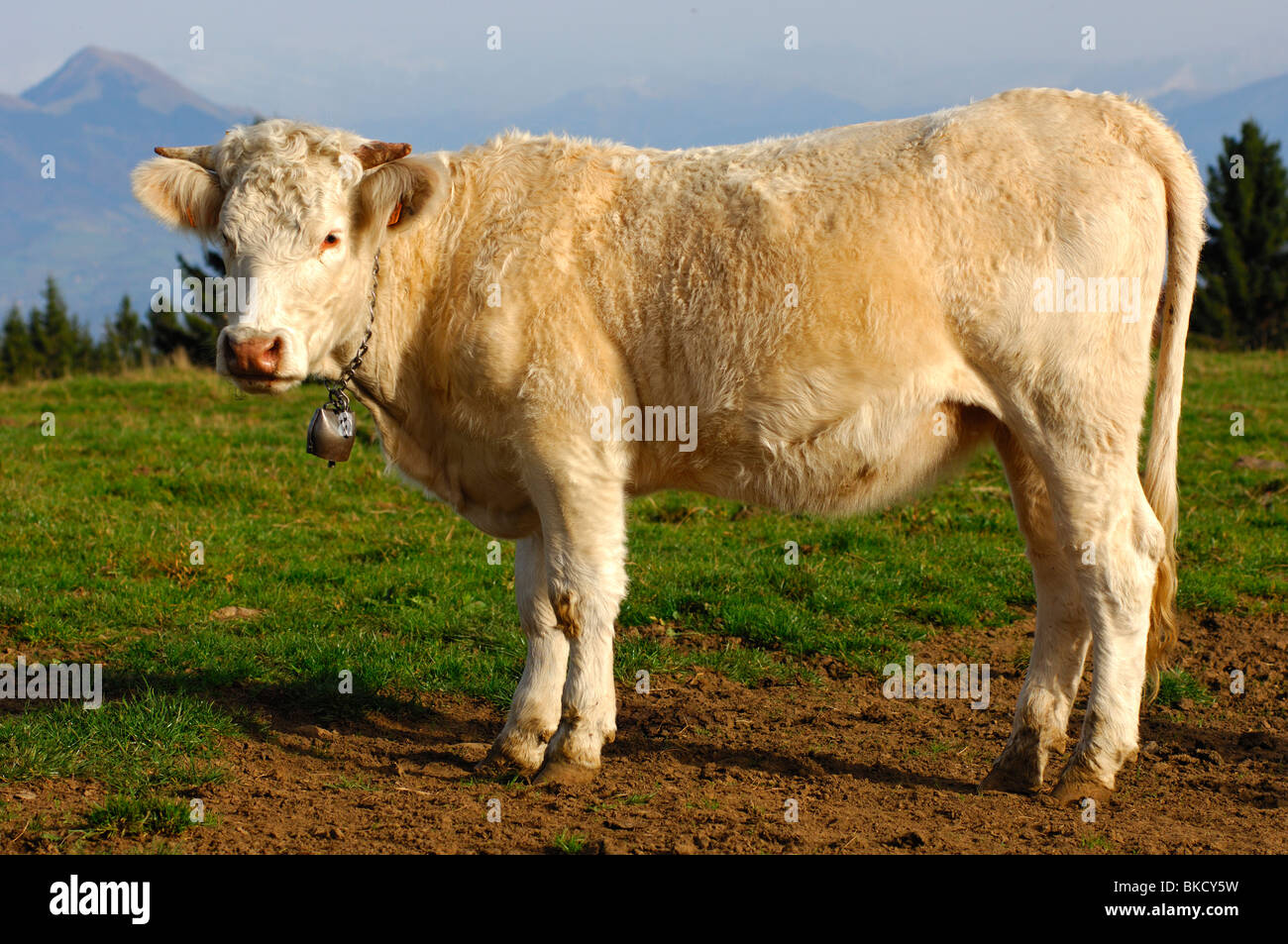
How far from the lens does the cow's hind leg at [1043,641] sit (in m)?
4.96

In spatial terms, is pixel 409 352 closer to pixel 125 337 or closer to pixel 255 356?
pixel 255 356

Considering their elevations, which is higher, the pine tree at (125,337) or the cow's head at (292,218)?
the pine tree at (125,337)

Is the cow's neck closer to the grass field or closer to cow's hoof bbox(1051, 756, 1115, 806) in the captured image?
the grass field

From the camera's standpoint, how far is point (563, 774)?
479 cm

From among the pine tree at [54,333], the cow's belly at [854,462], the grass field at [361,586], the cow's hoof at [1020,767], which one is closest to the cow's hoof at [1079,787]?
the cow's hoof at [1020,767]

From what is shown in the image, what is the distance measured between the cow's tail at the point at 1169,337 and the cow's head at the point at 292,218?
306 centimetres

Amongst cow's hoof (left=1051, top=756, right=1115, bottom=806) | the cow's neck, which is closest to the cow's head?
the cow's neck

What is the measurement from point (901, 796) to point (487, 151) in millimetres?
3393

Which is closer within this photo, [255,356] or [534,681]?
[255,356]

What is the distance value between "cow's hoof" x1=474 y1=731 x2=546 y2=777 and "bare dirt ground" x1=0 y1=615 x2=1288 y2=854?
11 cm

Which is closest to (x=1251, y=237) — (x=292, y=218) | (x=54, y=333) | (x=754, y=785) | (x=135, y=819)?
(x=754, y=785)

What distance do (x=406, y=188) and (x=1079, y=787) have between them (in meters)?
3.71

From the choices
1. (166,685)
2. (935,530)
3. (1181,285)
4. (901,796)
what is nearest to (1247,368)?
(935,530)

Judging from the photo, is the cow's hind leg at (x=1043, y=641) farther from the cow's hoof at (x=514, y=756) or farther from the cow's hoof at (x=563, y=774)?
the cow's hoof at (x=514, y=756)
